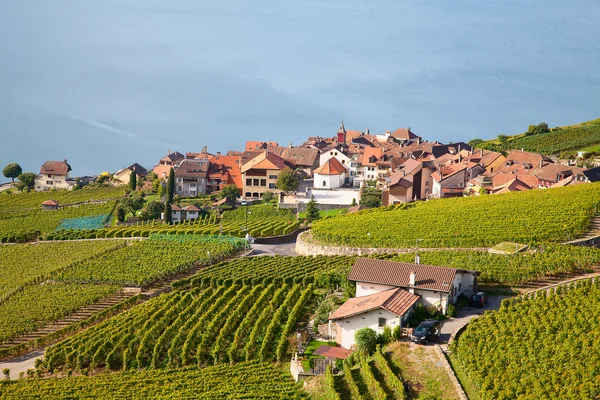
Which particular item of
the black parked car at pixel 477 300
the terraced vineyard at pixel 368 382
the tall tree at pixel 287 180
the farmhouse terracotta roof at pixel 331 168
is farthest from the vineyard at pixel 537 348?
the farmhouse terracotta roof at pixel 331 168

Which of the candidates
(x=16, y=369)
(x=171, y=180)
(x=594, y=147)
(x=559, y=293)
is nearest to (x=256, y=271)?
(x=16, y=369)

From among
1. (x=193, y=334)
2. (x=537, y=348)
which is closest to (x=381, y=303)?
(x=537, y=348)

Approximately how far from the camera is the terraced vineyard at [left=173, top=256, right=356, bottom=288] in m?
39.8

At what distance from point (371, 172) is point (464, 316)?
4706 cm

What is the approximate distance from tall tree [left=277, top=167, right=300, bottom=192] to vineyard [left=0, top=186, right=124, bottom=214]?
18858mm

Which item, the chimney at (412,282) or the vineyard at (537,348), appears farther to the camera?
the chimney at (412,282)

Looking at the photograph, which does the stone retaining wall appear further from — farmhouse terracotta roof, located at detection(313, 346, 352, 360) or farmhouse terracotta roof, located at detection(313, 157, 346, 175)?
farmhouse terracotta roof, located at detection(313, 157, 346, 175)

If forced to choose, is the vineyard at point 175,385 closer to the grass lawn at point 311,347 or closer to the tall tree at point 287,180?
the grass lawn at point 311,347

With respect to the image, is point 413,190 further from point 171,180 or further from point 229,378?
point 229,378

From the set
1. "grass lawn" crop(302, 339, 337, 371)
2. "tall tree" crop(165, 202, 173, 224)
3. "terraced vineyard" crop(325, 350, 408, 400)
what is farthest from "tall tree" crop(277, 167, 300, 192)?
"terraced vineyard" crop(325, 350, 408, 400)

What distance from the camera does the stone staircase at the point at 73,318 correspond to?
37.6m

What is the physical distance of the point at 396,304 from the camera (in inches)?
1215

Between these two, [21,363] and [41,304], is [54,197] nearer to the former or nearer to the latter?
[41,304]

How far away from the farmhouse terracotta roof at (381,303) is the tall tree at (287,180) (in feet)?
126
